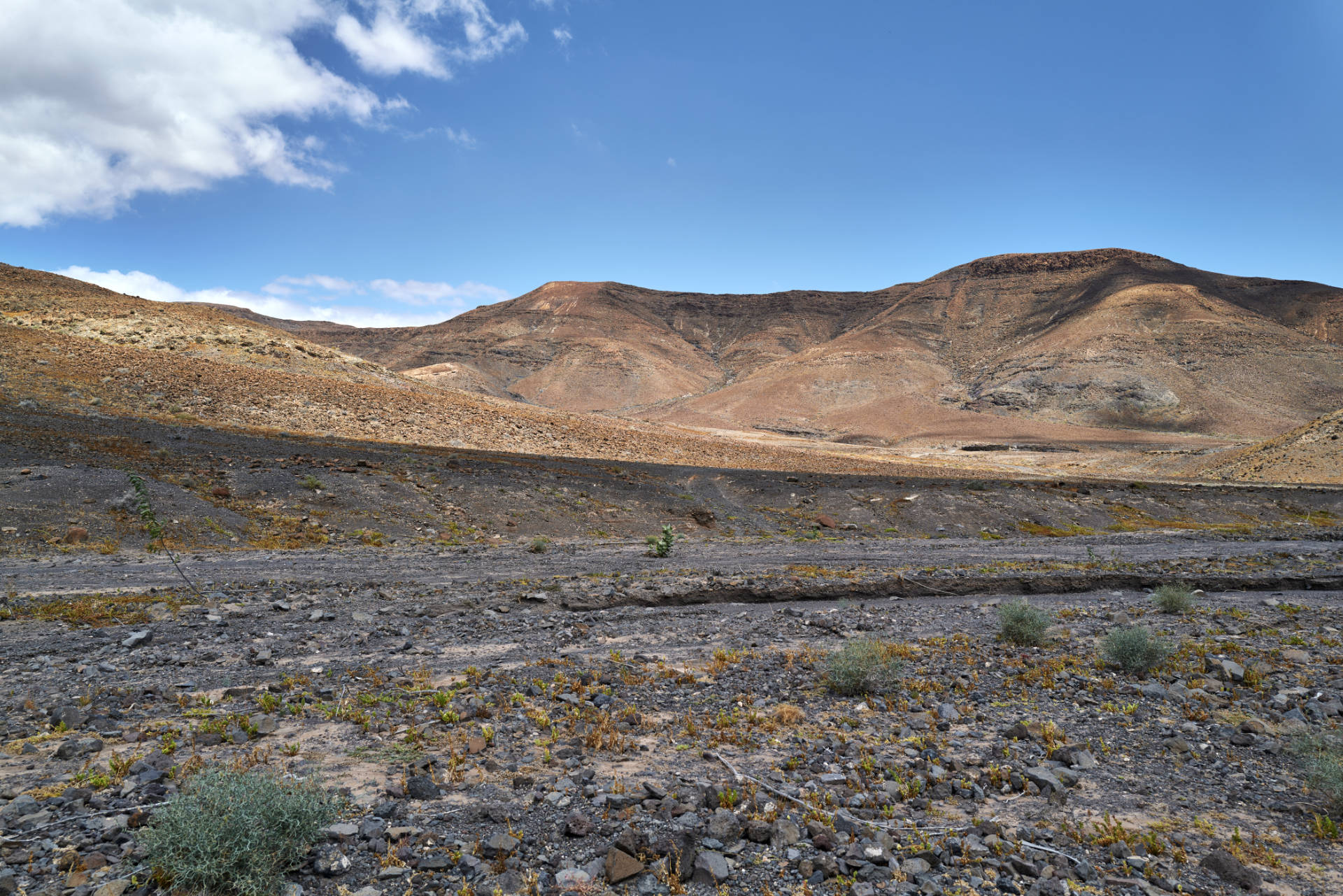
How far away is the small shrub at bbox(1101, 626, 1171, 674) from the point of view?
8.41m

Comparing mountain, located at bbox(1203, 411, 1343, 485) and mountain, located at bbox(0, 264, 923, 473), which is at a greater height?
mountain, located at bbox(0, 264, 923, 473)

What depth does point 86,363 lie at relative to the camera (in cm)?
3566

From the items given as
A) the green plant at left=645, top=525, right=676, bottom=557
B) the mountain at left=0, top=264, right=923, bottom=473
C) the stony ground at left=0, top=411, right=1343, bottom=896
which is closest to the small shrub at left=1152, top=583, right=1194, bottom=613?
the stony ground at left=0, top=411, right=1343, bottom=896

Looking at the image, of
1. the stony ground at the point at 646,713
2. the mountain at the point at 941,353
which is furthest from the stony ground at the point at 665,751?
the mountain at the point at 941,353

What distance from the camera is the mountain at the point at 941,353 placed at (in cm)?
9988

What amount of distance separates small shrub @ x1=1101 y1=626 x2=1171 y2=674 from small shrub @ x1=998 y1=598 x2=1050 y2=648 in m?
1.19

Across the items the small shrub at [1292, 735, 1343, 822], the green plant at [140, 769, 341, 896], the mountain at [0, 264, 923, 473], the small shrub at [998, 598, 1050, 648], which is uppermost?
the mountain at [0, 264, 923, 473]

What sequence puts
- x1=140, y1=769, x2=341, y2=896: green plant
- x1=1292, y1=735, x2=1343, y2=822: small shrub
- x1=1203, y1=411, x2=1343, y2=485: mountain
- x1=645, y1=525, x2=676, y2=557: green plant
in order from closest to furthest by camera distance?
x1=140, y1=769, x2=341, y2=896: green plant
x1=1292, y1=735, x2=1343, y2=822: small shrub
x1=645, y1=525, x2=676, y2=557: green plant
x1=1203, y1=411, x2=1343, y2=485: mountain

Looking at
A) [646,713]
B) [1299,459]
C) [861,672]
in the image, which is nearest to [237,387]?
[646,713]

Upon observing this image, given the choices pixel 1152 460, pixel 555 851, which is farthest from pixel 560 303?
pixel 555 851

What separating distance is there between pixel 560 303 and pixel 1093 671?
172 metres

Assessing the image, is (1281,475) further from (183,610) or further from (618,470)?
(183,610)

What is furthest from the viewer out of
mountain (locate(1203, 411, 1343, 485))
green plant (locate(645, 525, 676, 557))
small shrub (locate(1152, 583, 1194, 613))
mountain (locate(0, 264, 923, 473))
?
mountain (locate(1203, 411, 1343, 485))

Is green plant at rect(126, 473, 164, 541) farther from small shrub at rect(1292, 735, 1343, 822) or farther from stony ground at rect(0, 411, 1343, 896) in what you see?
small shrub at rect(1292, 735, 1343, 822)
